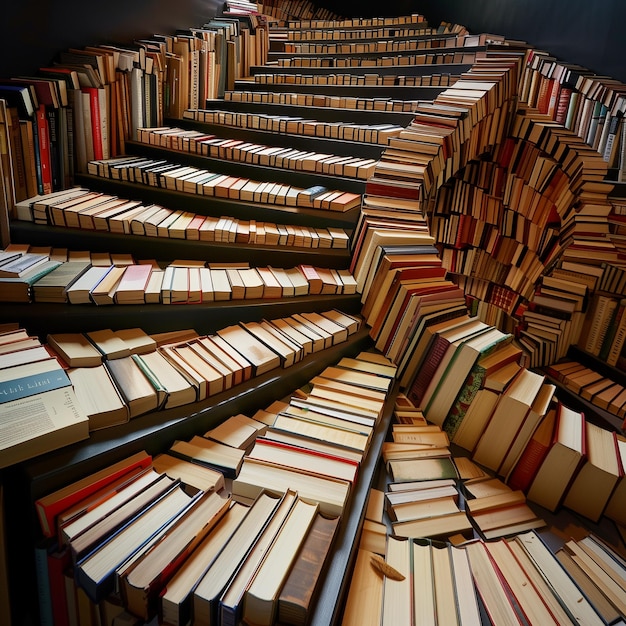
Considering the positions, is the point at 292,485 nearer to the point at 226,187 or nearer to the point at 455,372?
the point at 455,372

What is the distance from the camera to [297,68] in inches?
199

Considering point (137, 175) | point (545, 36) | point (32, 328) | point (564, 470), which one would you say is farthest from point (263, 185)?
point (545, 36)

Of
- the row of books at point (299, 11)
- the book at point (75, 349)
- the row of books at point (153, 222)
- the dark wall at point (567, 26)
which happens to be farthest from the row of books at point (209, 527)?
the row of books at point (299, 11)

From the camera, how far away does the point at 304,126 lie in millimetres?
3604

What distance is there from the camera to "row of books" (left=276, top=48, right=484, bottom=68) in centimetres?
450

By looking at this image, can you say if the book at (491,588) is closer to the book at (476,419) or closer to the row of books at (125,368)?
the book at (476,419)

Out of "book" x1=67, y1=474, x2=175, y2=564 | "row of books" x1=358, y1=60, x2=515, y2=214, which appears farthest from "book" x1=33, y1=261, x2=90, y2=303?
"row of books" x1=358, y1=60, x2=515, y2=214

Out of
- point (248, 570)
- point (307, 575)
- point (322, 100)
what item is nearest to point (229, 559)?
point (248, 570)

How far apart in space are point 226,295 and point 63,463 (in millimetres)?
1102

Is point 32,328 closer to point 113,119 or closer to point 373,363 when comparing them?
point 373,363

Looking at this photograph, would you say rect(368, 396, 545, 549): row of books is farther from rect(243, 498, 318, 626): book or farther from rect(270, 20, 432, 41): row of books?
rect(270, 20, 432, 41): row of books

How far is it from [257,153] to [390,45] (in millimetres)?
3134

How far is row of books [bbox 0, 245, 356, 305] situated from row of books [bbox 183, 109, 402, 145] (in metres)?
1.28

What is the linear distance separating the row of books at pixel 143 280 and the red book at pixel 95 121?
43.8 inches
